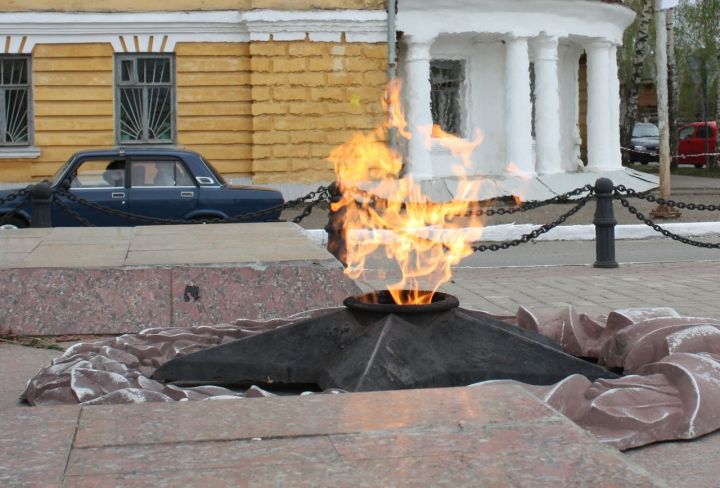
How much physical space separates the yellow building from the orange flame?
1.16 metres

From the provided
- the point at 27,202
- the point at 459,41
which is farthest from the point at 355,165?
the point at 459,41

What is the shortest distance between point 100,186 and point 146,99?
798cm

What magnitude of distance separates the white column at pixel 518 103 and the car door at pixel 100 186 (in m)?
11.0

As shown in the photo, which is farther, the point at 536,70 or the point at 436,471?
the point at 536,70

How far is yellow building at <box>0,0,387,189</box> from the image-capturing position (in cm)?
2212

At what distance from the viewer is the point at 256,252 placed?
775 centimetres

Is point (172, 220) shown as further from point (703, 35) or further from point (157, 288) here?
point (703, 35)

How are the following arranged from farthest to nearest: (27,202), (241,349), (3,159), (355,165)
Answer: (3,159) < (27,202) < (355,165) < (241,349)

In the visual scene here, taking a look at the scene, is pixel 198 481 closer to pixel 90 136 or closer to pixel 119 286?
pixel 119 286

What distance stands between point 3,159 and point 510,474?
2053cm

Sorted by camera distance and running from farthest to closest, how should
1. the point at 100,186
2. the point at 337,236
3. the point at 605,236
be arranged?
1. the point at 100,186
2. the point at 605,236
3. the point at 337,236

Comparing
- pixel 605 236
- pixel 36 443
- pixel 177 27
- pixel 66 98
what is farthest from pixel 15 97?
pixel 36 443

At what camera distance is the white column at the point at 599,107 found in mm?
25859

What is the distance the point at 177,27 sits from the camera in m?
22.3
